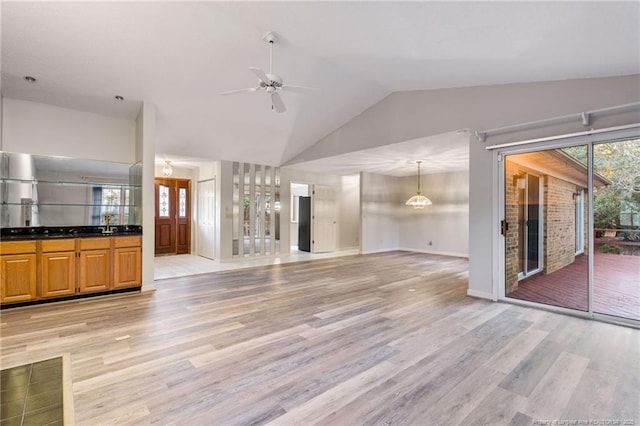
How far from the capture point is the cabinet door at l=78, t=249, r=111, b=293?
4090 mm

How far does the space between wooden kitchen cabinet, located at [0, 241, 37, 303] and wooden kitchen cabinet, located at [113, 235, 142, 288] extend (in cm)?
86

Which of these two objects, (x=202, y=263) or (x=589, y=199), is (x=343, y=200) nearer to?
(x=202, y=263)

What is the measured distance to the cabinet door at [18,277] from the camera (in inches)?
142

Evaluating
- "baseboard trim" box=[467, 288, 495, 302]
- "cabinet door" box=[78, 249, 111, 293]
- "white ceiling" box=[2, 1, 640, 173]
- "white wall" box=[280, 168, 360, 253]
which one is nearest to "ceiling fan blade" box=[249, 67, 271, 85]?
"white ceiling" box=[2, 1, 640, 173]

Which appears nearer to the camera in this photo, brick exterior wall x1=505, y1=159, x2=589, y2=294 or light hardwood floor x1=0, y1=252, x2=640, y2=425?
light hardwood floor x1=0, y1=252, x2=640, y2=425

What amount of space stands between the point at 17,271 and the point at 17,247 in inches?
11.8

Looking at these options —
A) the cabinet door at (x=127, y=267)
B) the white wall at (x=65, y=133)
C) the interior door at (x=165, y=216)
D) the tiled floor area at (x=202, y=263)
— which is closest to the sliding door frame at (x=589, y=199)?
the tiled floor area at (x=202, y=263)

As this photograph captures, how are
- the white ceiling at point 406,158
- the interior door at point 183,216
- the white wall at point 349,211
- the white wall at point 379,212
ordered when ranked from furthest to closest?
the white wall at point 349,211 < the white wall at point 379,212 < the interior door at point 183,216 < the white ceiling at point 406,158

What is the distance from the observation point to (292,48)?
377cm

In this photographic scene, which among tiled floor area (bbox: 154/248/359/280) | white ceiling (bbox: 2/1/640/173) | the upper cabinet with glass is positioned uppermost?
white ceiling (bbox: 2/1/640/173)

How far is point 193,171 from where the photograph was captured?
8594mm

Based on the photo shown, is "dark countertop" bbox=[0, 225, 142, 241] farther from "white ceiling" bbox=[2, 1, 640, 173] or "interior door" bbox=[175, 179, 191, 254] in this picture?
"interior door" bbox=[175, 179, 191, 254]

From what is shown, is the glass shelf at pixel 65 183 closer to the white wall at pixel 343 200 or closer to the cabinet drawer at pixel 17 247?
the cabinet drawer at pixel 17 247

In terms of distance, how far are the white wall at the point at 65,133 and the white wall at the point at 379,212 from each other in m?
5.86
